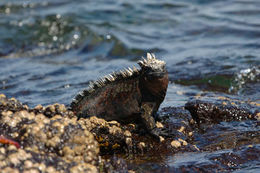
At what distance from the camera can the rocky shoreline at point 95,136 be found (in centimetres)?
389

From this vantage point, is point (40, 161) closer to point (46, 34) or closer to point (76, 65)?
point (76, 65)

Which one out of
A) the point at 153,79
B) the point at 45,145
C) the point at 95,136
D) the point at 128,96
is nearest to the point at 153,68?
the point at 153,79

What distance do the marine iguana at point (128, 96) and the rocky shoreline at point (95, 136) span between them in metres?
0.20

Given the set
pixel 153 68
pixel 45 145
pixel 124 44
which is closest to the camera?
pixel 45 145

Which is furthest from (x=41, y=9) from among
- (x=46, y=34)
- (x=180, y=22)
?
(x=180, y=22)

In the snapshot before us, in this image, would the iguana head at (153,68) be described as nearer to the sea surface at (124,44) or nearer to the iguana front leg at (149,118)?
the iguana front leg at (149,118)

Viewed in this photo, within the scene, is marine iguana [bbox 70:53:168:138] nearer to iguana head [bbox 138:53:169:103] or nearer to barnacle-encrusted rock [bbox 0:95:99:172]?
iguana head [bbox 138:53:169:103]

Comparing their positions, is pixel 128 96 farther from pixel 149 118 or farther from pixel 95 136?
pixel 95 136

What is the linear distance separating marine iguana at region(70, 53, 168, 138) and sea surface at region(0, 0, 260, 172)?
1.47m

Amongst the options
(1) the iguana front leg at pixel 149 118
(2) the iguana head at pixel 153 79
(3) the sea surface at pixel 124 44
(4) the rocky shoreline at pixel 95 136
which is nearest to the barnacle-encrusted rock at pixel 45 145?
(4) the rocky shoreline at pixel 95 136

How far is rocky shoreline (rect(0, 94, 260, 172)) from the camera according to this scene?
3.89 meters

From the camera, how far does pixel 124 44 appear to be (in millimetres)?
13828

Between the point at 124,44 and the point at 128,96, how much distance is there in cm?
851

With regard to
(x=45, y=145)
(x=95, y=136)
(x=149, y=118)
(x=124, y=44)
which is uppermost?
(x=45, y=145)
